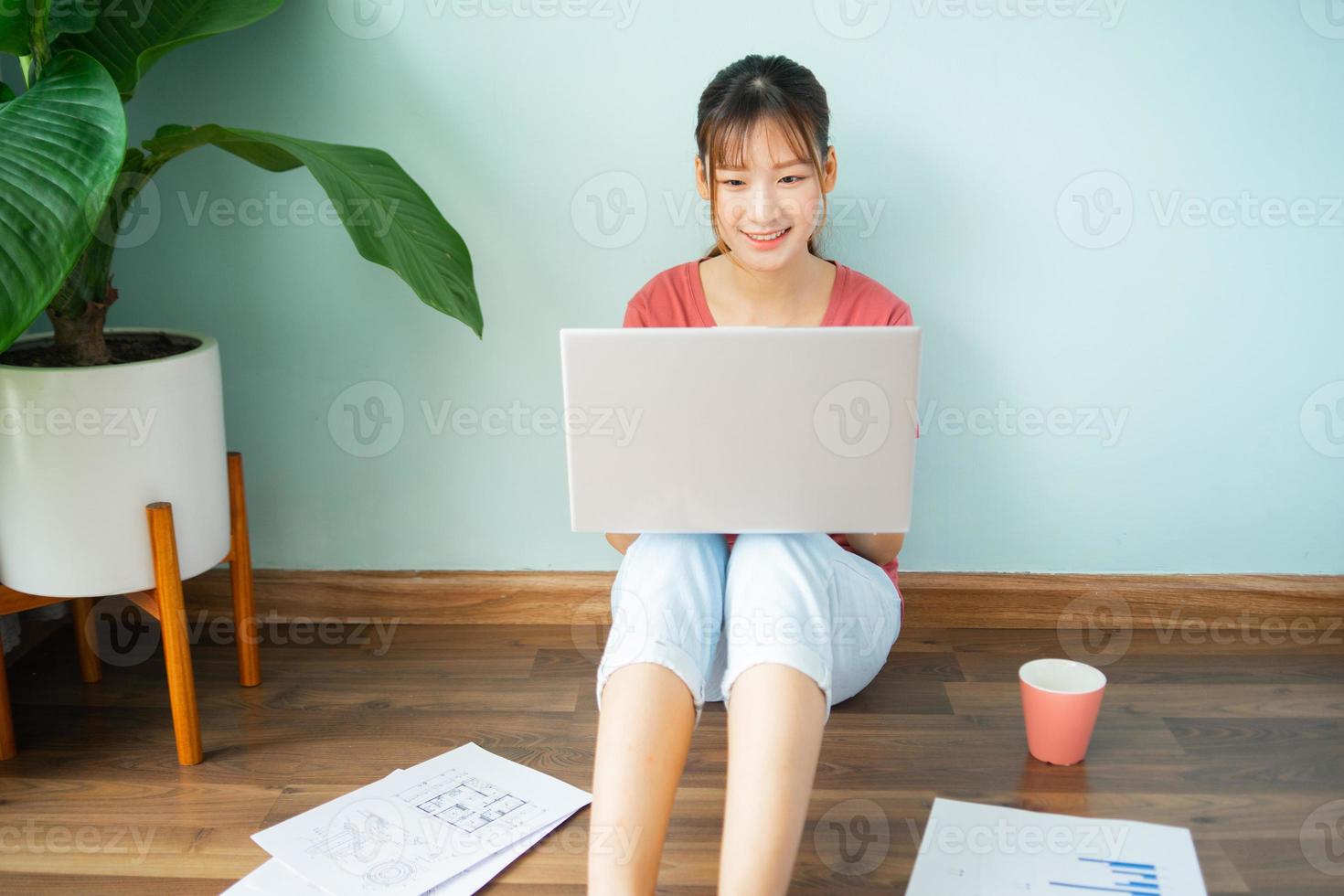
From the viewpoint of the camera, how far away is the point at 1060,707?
146cm

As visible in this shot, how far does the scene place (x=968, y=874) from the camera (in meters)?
1.27

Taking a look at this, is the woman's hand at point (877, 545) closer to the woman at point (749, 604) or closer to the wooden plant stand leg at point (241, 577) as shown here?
the woman at point (749, 604)

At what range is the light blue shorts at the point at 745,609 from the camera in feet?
4.04

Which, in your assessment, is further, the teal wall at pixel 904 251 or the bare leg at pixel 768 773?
the teal wall at pixel 904 251

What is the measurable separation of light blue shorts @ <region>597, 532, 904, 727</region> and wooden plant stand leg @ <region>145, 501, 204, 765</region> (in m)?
0.57

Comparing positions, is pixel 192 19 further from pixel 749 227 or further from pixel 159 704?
pixel 159 704

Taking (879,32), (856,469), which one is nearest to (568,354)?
(856,469)

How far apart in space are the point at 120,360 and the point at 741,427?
2.83 feet

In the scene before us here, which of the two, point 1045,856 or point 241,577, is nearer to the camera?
point 1045,856

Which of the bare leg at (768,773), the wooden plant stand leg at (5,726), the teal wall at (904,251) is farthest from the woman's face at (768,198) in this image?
the wooden plant stand leg at (5,726)

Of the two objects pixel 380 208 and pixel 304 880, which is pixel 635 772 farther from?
pixel 380 208

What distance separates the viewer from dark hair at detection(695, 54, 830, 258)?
1416mm

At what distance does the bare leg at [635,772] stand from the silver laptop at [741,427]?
0.17 meters

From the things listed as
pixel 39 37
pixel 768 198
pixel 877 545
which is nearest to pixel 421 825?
pixel 877 545
